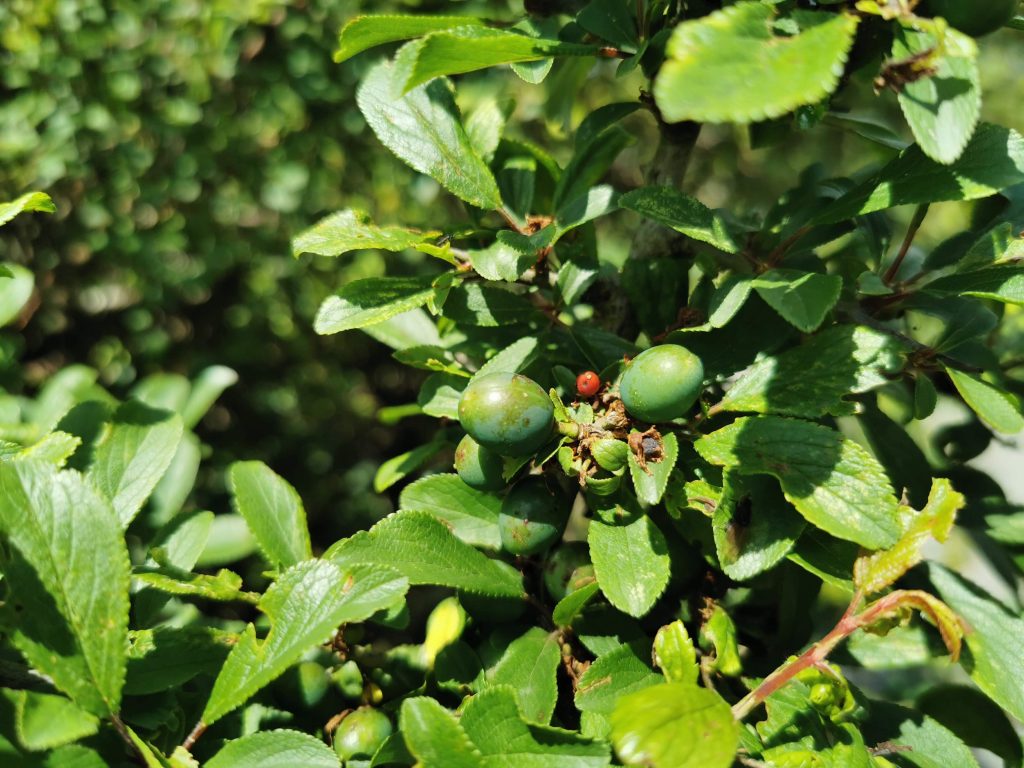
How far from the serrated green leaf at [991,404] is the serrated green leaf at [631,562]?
280 mm

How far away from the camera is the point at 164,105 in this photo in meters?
1.97

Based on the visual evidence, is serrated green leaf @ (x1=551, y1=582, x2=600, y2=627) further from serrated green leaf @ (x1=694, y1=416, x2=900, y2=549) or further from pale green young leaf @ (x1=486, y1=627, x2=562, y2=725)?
serrated green leaf @ (x1=694, y1=416, x2=900, y2=549)

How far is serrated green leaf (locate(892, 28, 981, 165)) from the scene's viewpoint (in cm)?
54

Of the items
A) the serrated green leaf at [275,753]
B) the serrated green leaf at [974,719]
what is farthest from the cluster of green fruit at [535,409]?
the serrated green leaf at [974,719]

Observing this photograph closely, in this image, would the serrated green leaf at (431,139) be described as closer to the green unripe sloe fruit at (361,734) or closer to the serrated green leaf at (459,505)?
the serrated green leaf at (459,505)

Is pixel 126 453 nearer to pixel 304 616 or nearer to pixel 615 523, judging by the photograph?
pixel 304 616

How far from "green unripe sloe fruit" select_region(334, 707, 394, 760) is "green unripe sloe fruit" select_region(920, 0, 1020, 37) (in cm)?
68

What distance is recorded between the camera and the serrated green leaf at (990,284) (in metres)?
0.66

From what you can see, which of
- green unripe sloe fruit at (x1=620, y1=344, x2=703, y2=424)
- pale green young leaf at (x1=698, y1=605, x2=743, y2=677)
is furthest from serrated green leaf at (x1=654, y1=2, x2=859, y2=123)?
pale green young leaf at (x1=698, y1=605, x2=743, y2=677)

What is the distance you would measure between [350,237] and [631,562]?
345mm

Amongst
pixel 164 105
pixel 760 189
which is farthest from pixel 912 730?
pixel 760 189

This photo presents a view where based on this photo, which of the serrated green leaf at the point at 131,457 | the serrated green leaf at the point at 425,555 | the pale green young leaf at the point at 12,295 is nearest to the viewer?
the serrated green leaf at the point at 425,555

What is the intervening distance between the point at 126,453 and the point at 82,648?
10.3 inches

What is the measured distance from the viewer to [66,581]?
56 centimetres
